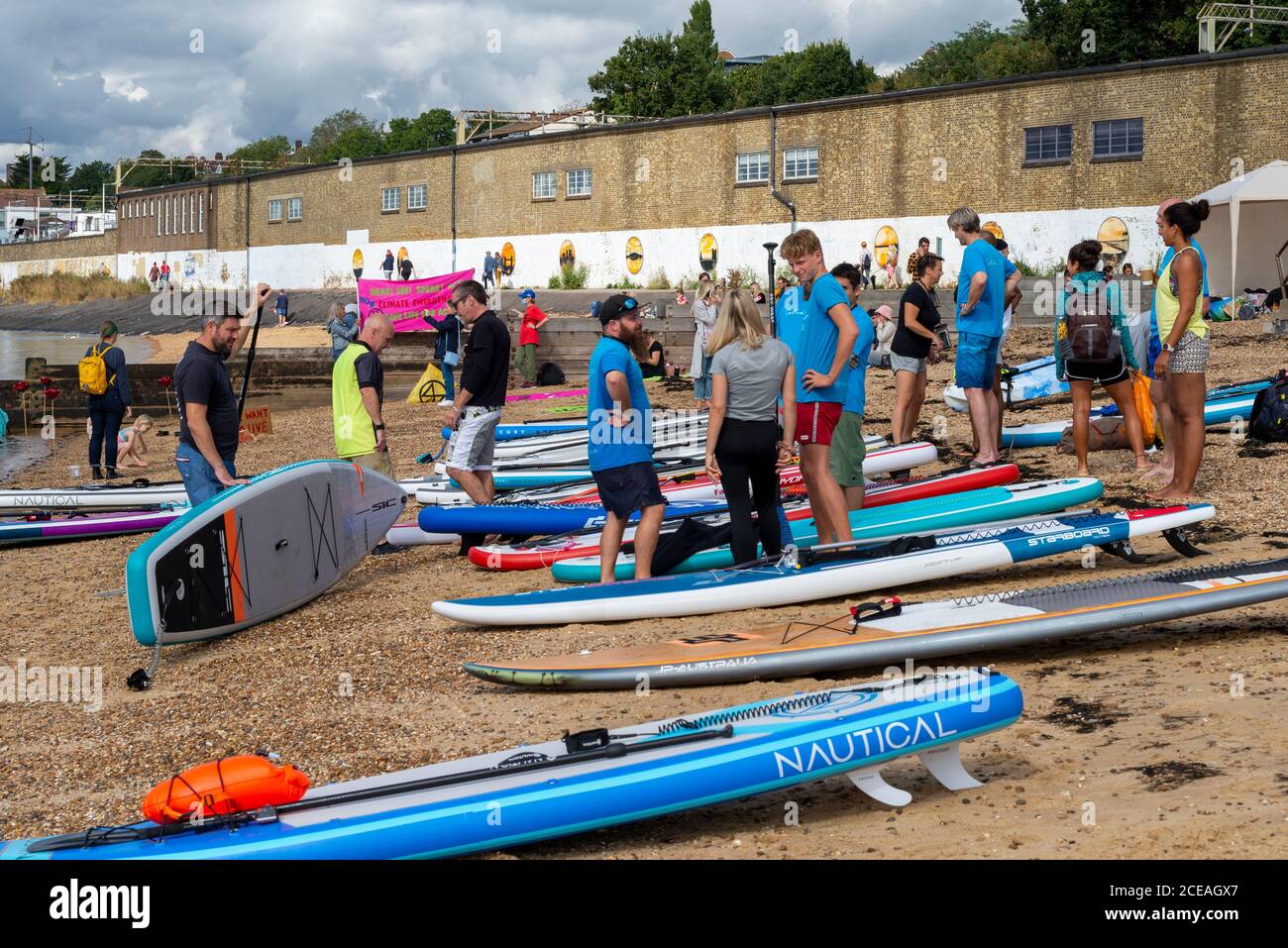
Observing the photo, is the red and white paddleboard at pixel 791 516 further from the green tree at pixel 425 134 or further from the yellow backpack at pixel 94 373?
the green tree at pixel 425 134

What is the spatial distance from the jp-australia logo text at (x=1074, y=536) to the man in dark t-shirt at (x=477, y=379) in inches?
143

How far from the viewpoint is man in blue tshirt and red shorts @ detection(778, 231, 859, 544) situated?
23.0ft

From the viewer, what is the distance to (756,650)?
229 inches

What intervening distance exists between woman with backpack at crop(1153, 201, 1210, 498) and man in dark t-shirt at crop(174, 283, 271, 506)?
5606 millimetres

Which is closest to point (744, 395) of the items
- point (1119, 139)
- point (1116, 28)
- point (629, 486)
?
point (629, 486)

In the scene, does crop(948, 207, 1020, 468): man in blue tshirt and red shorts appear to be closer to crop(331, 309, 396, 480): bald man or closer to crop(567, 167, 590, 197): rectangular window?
crop(331, 309, 396, 480): bald man

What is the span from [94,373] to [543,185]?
31.6m

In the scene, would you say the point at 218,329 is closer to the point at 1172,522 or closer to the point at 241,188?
the point at 1172,522

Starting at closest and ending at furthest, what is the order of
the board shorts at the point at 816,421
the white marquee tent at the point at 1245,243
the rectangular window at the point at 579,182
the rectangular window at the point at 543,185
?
1. the board shorts at the point at 816,421
2. the white marquee tent at the point at 1245,243
3. the rectangular window at the point at 579,182
4. the rectangular window at the point at 543,185

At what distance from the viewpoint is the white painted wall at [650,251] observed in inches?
1209

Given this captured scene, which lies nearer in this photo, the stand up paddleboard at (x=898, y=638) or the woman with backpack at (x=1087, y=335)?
the stand up paddleboard at (x=898, y=638)

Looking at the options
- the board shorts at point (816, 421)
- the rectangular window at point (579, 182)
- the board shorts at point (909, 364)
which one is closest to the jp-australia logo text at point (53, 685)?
the board shorts at point (816, 421)
